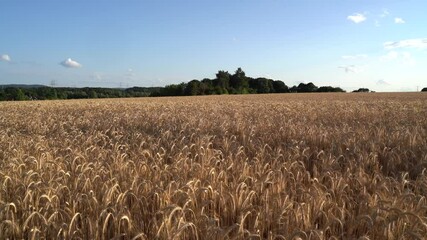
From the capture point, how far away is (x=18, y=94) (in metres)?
84.9

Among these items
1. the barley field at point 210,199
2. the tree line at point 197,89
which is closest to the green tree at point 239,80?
the tree line at point 197,89

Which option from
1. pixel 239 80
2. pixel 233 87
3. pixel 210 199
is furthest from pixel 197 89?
pixel 210 199

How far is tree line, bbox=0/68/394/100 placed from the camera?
293 feet

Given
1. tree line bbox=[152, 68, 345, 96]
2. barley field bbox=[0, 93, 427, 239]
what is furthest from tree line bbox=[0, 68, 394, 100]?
barley field bbox=[0, 93, 427, 239]

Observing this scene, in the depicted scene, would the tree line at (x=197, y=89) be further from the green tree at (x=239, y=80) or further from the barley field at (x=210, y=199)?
the barley field at (x=210, y=199)

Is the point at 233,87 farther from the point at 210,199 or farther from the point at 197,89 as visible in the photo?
the point at 210,199

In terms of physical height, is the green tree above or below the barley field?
above

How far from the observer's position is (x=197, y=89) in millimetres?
89312

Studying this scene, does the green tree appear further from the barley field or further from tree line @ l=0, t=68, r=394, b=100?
the barley field

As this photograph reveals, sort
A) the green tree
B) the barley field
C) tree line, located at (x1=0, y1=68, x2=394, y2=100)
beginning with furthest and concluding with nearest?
the green tree
tree line, located at (x1=0, y1=68, x2=394, y2=100)
the barley field

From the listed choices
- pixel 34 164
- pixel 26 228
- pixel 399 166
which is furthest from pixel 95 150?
pixel 399 166

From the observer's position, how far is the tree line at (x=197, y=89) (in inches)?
3516

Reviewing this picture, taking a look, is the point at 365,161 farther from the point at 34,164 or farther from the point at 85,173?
the point at 34,164

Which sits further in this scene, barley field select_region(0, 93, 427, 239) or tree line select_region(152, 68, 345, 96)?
tree line select_region(152, 68, 345, 96)
